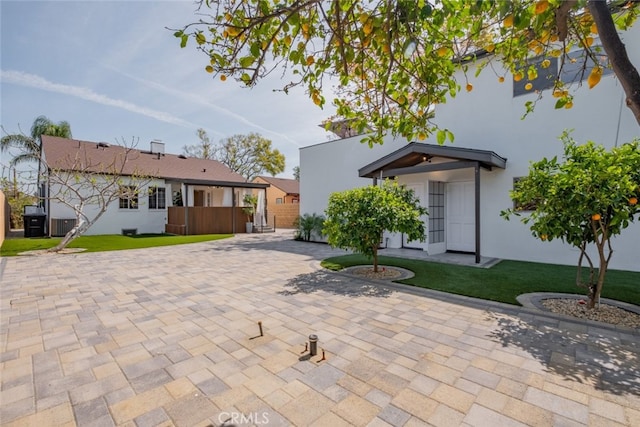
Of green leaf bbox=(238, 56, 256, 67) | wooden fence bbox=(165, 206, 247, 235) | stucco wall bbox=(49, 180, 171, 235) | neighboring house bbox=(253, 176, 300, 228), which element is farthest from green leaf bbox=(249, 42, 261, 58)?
neighboring house bbox=(253, 176, 300, 228)

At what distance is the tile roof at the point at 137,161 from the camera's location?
15844mm

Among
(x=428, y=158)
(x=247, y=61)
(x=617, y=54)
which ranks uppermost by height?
(x=428, y=158)

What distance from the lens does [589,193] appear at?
3793mm

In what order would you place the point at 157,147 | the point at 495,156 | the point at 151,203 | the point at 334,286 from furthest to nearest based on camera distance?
the point at 157,147 → the point at 151,203 → the point at 495,156 → the point at 334,286

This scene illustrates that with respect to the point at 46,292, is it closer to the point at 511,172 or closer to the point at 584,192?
the point at 584,192

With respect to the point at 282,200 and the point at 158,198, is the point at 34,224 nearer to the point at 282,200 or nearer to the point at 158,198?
the point at 158,198

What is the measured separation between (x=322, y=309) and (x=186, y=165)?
19.9m

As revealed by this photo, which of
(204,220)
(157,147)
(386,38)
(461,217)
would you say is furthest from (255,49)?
(157,147)

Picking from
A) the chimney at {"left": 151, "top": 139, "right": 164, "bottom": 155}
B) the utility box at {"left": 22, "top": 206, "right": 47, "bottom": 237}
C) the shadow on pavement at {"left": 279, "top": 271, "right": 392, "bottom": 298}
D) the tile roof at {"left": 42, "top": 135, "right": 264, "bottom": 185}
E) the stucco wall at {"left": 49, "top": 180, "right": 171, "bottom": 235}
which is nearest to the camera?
the shadow on pavement at {"left": 279, "top": 271, "right": 392, "bottom": 298}

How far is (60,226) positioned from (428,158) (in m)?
17.3

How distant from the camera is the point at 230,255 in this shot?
980 cm

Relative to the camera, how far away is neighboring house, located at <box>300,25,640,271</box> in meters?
7.09

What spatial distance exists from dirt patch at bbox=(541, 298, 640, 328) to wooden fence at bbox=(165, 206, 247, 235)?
53.6 feet

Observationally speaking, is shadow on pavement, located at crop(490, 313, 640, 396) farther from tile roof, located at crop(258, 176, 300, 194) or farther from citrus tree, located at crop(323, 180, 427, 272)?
tile roof, located at crop(258, 176, 300, 194)
